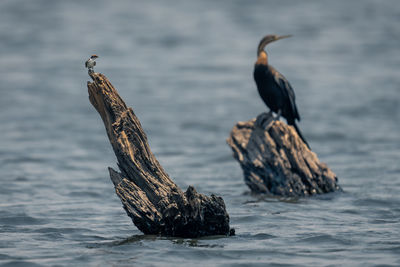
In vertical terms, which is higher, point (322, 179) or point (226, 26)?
point (226, 26)

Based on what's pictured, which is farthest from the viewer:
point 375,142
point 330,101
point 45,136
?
point 330,101

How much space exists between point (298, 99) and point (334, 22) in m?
23.6

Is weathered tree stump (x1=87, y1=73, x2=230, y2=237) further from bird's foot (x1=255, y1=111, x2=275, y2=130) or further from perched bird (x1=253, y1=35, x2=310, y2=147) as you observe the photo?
perched bird (x1=253, y1=35, x2=310, y2=147)

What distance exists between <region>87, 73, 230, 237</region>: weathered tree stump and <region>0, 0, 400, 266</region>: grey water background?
259 mm

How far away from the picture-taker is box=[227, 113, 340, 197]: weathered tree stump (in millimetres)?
12609

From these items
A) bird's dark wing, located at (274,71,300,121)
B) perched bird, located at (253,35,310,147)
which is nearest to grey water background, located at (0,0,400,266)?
perched bird, located at (253,35,310,147)

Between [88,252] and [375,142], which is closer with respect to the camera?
[88,252]

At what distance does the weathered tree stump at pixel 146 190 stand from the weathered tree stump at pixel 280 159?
3.67 metres

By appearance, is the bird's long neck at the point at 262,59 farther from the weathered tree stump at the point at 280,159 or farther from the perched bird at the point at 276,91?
the weathered tree stump at the point at 280,159

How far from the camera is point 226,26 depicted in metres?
51.8

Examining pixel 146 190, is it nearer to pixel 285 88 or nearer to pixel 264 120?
pixel 264 120

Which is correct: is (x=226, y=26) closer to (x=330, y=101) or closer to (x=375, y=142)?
(x=330, y=101)

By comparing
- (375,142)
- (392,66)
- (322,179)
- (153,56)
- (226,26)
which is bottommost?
(322,179)

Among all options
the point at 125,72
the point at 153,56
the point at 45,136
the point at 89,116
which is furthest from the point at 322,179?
the point at 153,56
